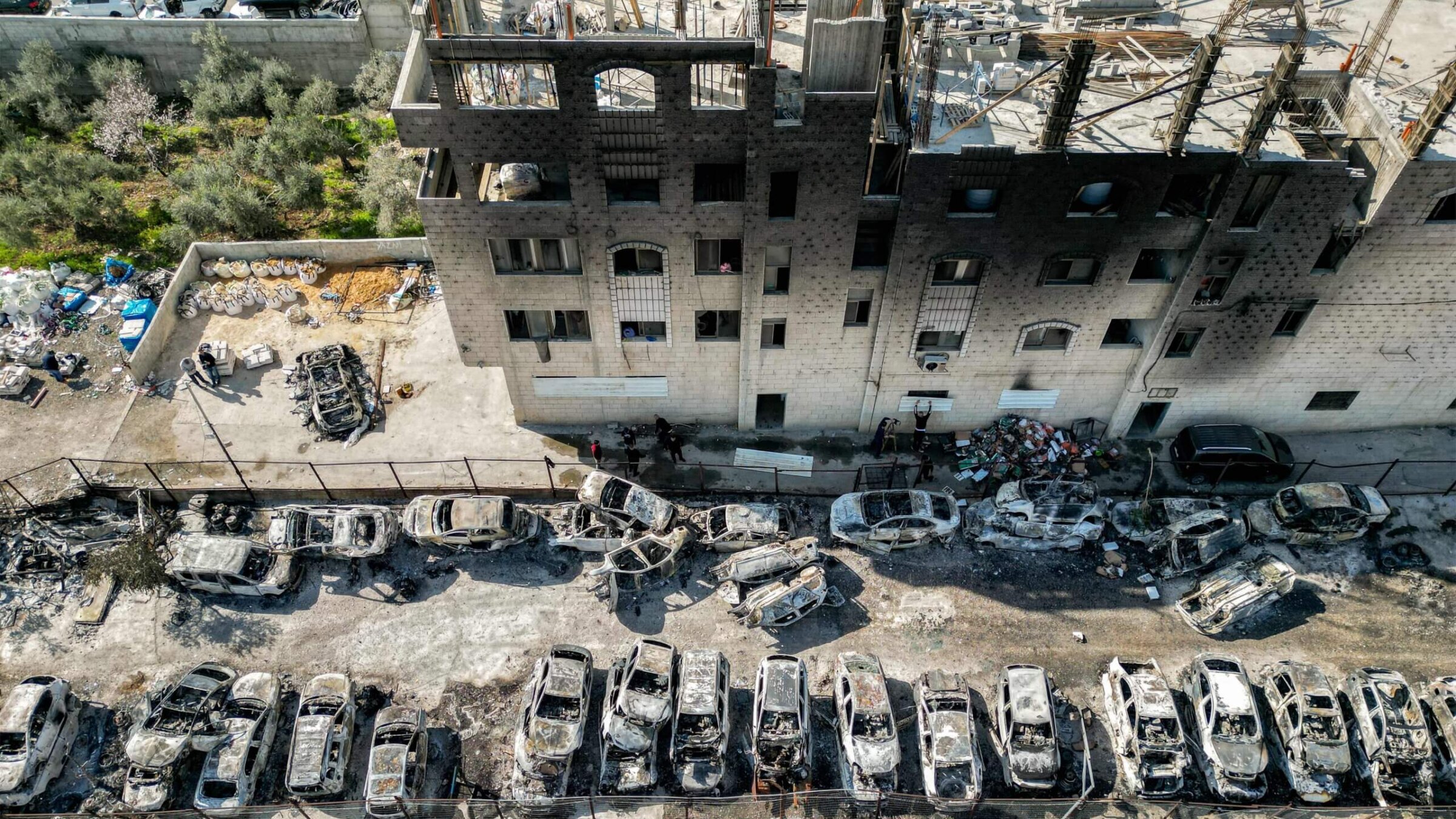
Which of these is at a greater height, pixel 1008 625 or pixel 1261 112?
pixel 1261 112

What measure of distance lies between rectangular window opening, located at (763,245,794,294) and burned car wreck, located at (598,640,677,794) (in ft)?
42.4

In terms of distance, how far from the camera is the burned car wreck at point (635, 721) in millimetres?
25359

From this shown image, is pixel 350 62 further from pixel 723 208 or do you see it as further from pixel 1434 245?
pixel 1434 245

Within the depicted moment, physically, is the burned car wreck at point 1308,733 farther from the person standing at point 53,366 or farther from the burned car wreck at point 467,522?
the person standing at point 53,366

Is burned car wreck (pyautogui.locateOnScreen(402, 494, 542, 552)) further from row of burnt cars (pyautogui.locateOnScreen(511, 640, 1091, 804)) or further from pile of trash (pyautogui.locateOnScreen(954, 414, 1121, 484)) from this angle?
pile of trash (pyautogui.locateOnScreen(954, 414, 1121, 484))

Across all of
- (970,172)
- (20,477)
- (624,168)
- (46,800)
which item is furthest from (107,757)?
(970,172)

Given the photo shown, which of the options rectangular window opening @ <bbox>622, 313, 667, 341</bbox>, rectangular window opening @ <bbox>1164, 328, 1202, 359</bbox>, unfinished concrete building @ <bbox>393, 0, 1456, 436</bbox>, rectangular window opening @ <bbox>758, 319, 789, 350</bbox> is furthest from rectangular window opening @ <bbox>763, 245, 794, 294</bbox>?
rectangular window opening @ <bbox>1164, 328, 1202, 359</bbox>

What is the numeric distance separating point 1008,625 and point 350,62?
49.0 metres

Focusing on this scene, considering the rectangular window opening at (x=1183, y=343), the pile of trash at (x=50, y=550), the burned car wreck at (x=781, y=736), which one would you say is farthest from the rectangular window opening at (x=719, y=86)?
the pile of trash at (x=50, y=550)

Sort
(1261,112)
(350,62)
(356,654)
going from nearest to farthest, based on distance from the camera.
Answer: (1261,112) → (356,654) → (350,62)

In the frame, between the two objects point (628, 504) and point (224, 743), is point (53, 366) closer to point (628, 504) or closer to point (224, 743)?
point (224, 743)

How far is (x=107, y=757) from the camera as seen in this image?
87.4 feet

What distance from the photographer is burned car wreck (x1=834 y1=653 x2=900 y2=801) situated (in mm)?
24969

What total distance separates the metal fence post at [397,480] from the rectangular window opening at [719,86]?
59.4ft
